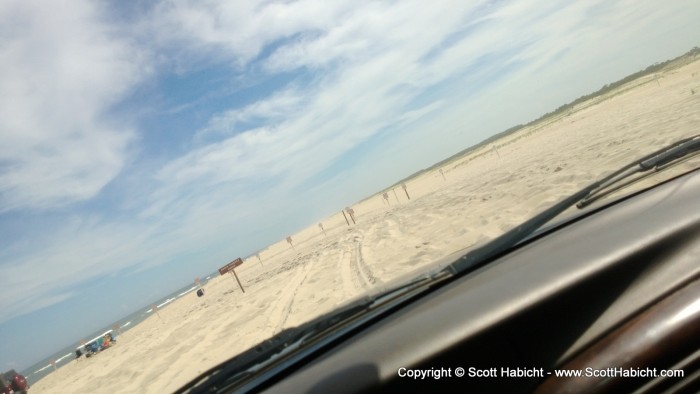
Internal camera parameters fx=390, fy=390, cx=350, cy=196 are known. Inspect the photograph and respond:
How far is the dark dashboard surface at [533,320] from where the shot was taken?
138cm

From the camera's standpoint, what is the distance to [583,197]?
2.38 metres

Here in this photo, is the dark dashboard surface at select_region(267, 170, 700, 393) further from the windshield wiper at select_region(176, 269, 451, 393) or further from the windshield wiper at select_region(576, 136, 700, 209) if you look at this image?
the windshield wiper at select_region(576, 136, 700, 209)

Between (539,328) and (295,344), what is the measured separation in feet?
3.60

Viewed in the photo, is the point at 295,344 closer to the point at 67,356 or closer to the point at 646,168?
the point at 646,168

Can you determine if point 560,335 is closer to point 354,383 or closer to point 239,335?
point 354,383

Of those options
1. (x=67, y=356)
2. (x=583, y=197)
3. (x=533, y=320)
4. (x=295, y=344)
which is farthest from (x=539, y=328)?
(x=67, y=356)

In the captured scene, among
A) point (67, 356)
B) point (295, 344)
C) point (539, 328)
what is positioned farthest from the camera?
point (67, 356)

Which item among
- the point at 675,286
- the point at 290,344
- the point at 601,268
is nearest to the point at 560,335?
the point at 601,268

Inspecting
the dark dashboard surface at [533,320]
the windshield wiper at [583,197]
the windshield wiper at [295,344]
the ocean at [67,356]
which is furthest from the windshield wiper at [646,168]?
the ocean at [67,356]

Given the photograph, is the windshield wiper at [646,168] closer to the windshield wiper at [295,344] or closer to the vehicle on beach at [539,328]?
the vehicle on beach at [539,328]

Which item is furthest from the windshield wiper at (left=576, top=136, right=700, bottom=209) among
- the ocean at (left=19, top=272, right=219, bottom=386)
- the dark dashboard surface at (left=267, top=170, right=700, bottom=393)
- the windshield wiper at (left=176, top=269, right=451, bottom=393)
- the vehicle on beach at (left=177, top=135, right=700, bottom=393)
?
the ocean at (left=19, top=272, right=219, bottom=386)

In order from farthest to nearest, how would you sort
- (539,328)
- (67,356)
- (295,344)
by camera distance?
(67,356) < (295,344) < (539,328)

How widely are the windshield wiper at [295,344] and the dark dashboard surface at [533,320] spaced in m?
0.10

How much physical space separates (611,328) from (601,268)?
241 millimetres
